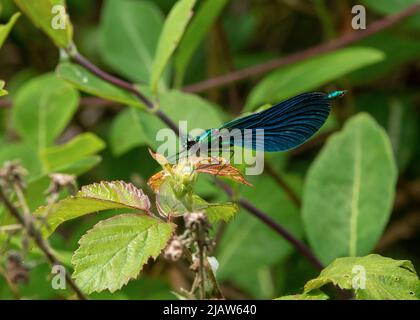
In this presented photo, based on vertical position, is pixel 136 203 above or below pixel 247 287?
above

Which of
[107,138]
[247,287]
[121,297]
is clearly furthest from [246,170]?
[107,138]

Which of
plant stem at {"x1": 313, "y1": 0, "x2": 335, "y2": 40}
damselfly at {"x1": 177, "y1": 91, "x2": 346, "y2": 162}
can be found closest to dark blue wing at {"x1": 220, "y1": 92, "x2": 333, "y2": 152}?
damselfly at {"x1": 177, "y1": 91, "x2": 346, "y2": 162}

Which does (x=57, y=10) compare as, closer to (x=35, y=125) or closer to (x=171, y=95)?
(x=171, y=95)

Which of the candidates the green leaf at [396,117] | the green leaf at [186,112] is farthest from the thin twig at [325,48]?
the green leaf at [186,112]

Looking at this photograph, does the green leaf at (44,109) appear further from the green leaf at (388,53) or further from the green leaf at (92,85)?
the green leaf at (388,53)

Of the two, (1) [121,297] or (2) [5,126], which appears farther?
(2) [5,126]

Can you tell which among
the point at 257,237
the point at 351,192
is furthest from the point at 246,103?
the point at 351,192
